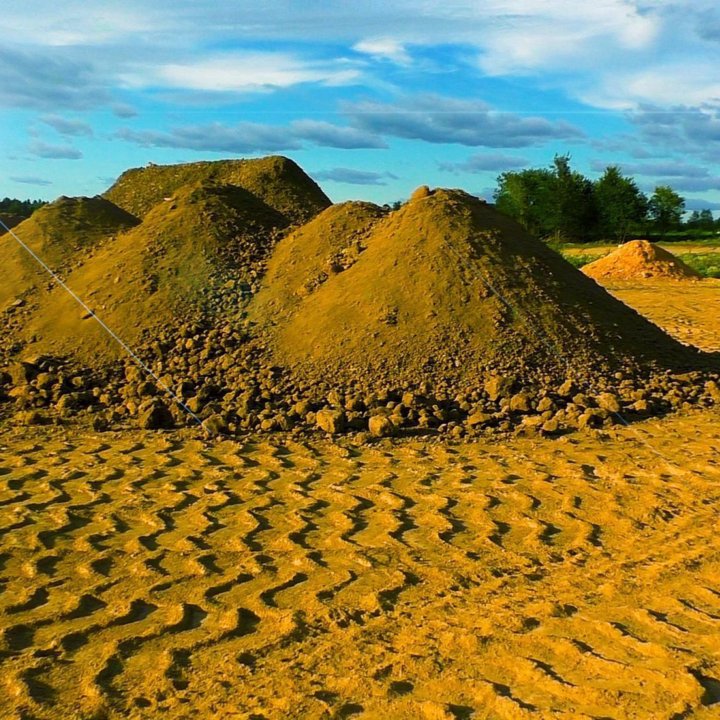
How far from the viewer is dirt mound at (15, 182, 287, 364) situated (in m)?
8.91

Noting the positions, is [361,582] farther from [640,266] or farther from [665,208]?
[665,208]

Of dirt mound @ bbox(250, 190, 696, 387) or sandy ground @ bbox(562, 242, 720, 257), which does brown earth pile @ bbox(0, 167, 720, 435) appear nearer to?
dirt mound @ bbox(250, 190, 696, 387)

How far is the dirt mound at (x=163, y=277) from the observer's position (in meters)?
8.91

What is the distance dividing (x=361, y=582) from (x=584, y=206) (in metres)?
49.9

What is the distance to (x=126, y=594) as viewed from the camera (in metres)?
3.75

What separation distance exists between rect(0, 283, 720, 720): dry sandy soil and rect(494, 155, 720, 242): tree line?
44.7 meters

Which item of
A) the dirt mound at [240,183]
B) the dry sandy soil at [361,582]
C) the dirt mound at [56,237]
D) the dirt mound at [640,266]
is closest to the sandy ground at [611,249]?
the dirt mound at [640,266]

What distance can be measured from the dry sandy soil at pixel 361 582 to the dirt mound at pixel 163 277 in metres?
2.80

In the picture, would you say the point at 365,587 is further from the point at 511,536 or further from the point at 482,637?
the point at 511,536

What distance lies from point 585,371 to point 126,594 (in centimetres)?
557

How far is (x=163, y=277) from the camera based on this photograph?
31.2 feet

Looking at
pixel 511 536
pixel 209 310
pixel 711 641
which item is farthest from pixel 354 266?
pixel 711 641

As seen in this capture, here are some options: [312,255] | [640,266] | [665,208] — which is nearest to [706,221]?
[665,208]

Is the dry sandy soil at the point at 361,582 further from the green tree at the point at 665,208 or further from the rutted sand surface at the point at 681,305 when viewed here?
the green tree at the point at 665,208
